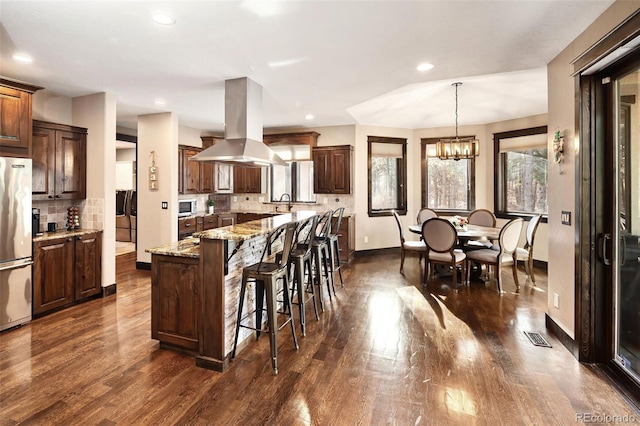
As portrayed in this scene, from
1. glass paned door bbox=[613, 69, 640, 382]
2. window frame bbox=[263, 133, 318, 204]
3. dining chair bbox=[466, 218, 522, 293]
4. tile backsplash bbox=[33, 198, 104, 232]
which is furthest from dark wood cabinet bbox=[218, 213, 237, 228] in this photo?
glass paned door bbox=[613, 69, 640, 382]

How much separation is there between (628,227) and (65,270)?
18.0 feet

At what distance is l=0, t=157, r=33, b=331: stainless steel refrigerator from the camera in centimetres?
314

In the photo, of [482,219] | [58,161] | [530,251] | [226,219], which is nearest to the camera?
[58,161]

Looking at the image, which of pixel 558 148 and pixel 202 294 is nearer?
pixel 202 294

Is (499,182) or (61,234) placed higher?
(499,182)

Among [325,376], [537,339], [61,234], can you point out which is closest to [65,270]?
[61,234]

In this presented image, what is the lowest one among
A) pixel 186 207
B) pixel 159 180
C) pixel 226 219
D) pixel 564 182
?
pixel 226 219

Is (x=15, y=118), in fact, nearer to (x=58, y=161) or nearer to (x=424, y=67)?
(x=58, y=161)

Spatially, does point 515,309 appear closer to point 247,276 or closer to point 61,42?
point 247,276

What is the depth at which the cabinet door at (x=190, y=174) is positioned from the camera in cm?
602

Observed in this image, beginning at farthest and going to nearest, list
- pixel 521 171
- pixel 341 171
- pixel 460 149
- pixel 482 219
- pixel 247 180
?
pixel 247 180, pixel 341 171, pixel 521 171, pixel 482 219, pixel 460 149

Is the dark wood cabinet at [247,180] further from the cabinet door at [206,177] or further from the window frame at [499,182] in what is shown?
the window frame at [499,182]

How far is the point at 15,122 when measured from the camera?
3.32m

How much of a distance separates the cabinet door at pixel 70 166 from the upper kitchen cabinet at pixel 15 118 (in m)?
0.59
